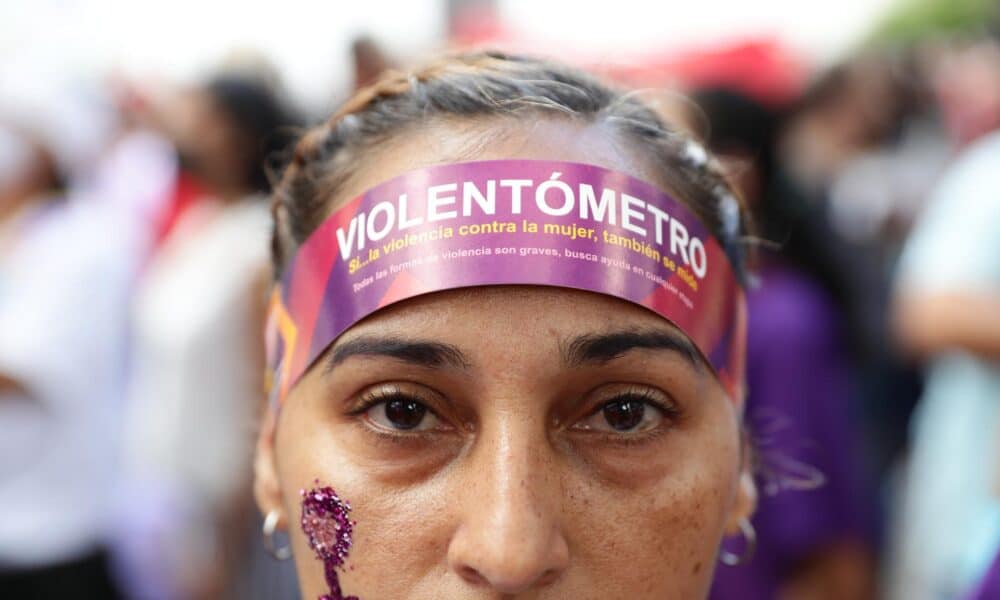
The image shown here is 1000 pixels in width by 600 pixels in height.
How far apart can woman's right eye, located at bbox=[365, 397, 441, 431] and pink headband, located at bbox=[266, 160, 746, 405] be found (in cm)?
14

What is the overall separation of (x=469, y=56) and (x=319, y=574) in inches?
36.3

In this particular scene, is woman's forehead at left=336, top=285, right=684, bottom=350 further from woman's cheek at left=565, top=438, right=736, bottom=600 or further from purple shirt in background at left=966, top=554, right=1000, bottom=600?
purple shirt in background at left=966, top=554, right=1000, bottom=600

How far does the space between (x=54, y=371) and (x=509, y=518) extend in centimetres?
281

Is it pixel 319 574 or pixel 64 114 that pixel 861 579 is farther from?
pixel 64 114

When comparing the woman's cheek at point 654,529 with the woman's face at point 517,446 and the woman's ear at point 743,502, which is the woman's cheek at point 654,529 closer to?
the woman's face at point 517,446

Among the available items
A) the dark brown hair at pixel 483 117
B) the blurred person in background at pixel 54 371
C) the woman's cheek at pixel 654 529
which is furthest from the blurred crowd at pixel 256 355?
the woman's cheek at pixel 654 529

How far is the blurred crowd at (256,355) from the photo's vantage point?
3348 mm

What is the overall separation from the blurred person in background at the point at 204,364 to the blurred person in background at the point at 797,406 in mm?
1875

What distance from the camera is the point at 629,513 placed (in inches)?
61.4

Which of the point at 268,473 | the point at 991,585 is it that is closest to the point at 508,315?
the point at 268,473

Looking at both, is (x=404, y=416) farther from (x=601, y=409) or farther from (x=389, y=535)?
(x=601, y=409)

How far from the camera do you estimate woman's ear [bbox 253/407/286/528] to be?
1.80 m

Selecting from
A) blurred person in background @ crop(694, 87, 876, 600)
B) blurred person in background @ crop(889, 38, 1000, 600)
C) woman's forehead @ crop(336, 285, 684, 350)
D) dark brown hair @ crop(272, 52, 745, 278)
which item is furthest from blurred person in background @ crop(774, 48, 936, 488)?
woman's forehead @ crop(336, 285, 684, 350)

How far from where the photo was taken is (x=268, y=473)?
1.86 m
